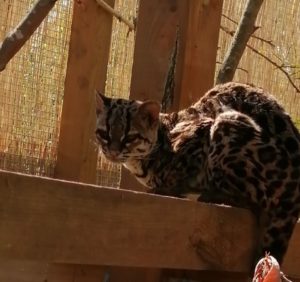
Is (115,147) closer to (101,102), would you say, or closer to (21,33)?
(101,102)

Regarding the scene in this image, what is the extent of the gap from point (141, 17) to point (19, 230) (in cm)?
176

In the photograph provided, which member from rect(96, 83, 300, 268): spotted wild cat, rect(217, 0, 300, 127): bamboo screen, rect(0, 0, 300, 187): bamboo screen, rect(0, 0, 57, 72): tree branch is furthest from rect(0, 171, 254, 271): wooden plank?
rect(217, 0, 300, 127): bamboo screen

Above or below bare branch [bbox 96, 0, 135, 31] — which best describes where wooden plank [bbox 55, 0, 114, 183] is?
below

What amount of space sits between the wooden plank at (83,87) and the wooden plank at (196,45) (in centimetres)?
81

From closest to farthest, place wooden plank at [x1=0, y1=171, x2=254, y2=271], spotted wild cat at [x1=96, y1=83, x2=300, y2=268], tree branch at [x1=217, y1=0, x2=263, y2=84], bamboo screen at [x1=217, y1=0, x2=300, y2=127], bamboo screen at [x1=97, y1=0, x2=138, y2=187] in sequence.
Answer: wooden plank at [x1=0, y1=171, x2=254, y2=271] → spotted wild cat at [x1=96, y1=83, x2=300, y2=268] → tree branch at [x1=217, y1=0, x2=263, y2=84] → bamboo screen at [x1=97, y1=0, x2=138, y2=187] → bamboo screen at [x1=217, y1=0, x2=300, y2=127]

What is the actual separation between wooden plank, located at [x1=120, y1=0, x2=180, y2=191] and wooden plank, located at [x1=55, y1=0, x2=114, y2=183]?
698 millimetres

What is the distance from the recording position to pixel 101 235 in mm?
2537

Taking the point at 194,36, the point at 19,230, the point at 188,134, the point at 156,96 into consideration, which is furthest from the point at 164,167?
the point at 19,230

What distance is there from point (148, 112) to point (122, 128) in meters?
0.18

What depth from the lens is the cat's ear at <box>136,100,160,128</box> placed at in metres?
3.93

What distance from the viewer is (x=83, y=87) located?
458 cm

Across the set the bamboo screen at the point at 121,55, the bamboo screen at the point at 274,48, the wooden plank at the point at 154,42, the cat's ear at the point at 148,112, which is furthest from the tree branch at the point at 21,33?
the bamboo screen at the point at 274,48

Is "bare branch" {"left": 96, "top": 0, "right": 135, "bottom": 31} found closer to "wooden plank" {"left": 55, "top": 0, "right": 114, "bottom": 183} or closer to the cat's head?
"wooden plank" {"left": 55, "top": 0, "right": 114, "bottom": 183}

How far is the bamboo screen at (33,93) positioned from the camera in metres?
4.50
